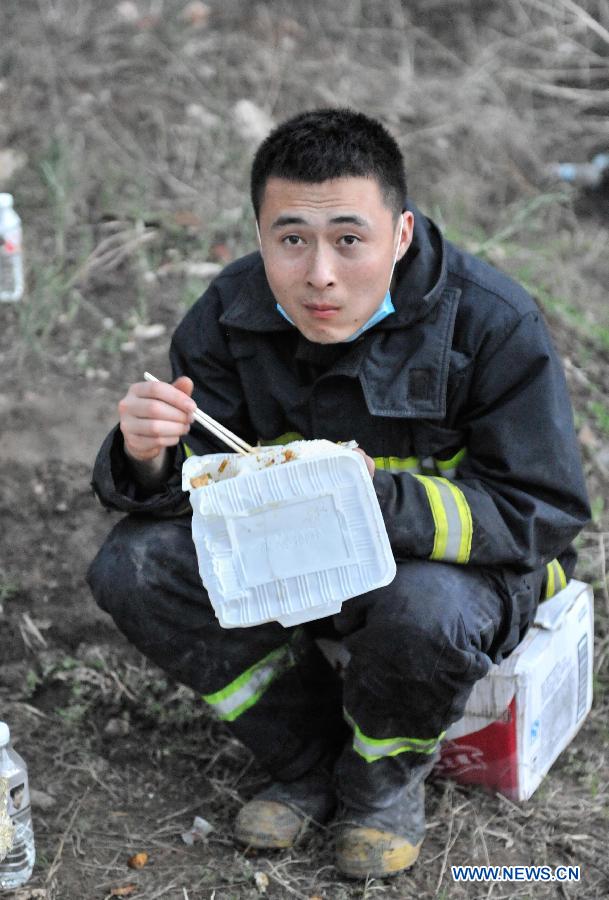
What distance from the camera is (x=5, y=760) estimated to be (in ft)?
6.86

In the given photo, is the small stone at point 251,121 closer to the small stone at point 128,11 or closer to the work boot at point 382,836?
the small stone at point 128,11

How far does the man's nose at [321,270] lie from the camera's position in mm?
2098

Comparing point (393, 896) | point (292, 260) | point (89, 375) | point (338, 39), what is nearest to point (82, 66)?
point (338, 39)

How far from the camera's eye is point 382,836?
221 centimetres

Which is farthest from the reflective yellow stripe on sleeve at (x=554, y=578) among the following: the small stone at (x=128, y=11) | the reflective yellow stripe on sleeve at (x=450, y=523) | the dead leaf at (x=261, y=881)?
the small stone at (x=128, y=11)

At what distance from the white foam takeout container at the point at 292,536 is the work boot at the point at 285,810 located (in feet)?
1.87

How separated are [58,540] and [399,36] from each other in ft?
11.5

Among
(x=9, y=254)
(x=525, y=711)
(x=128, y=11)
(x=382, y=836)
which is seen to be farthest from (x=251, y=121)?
(x=382, y=836)

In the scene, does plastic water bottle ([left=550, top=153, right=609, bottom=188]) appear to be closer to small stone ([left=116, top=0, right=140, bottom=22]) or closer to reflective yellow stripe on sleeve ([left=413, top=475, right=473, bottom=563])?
small stone ([left=116, top=0, right=140, bottom=22])

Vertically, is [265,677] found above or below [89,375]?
below

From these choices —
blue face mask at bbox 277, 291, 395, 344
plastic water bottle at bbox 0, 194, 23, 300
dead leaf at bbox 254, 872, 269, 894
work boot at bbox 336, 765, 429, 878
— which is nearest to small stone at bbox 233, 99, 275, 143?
plastic water bottle at bbox 0, 194, 23, 300

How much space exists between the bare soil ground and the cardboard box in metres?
0.06

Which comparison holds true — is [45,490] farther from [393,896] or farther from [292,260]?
[393,896]

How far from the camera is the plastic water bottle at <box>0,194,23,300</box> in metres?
3.69
